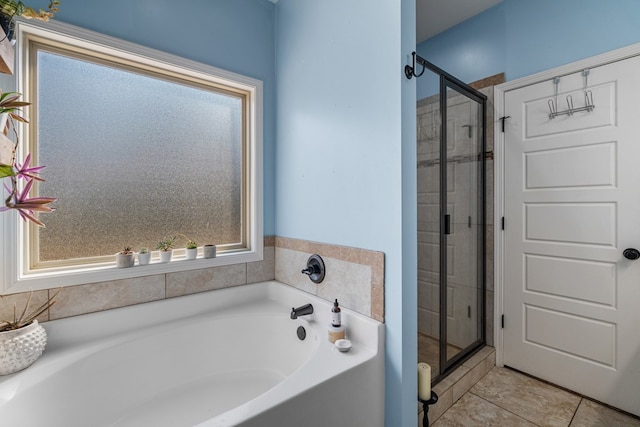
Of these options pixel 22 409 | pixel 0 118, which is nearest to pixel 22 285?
pixel 22 409

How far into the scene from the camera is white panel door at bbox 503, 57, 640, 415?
65.8 inches

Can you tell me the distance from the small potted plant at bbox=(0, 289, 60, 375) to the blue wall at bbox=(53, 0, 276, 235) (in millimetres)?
1244

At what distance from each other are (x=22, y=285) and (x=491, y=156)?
2.98m

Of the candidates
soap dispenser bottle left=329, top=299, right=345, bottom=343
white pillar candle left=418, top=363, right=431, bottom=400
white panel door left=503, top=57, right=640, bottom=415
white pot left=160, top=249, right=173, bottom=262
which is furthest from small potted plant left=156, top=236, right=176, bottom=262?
white panel door left=503, top=57, right=640, bottom=415

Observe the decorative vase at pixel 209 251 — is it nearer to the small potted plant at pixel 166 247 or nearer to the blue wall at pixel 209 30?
the small potted plant at pixel 166 247

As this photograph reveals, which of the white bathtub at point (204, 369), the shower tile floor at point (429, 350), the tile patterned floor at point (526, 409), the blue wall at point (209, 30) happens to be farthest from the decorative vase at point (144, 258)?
the tile patterned floor at point (526, 409)

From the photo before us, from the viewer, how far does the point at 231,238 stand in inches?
80.2

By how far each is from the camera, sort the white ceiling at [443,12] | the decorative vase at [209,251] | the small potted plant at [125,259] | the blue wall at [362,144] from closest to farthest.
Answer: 1. the blue wall at [362,144]
2. the small potted plant at [125,259]
3. the decorative vase at [209,251]
4. the white ceiling at [443,12]

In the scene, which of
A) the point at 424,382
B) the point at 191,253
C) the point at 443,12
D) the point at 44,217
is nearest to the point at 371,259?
the point at 424,382

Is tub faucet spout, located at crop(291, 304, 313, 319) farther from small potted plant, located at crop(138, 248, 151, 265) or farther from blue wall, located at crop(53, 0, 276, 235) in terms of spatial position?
small potted plant, located at crop(138, 248, 151, 265)

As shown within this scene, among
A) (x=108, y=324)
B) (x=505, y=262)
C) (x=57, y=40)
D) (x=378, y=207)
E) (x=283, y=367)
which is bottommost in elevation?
(x=283, y=367)

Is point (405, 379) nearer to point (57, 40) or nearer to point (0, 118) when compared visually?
point (0, 118)

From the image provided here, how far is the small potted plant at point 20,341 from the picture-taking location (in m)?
1.13

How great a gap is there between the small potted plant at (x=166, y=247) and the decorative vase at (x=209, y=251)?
7.5 inches
